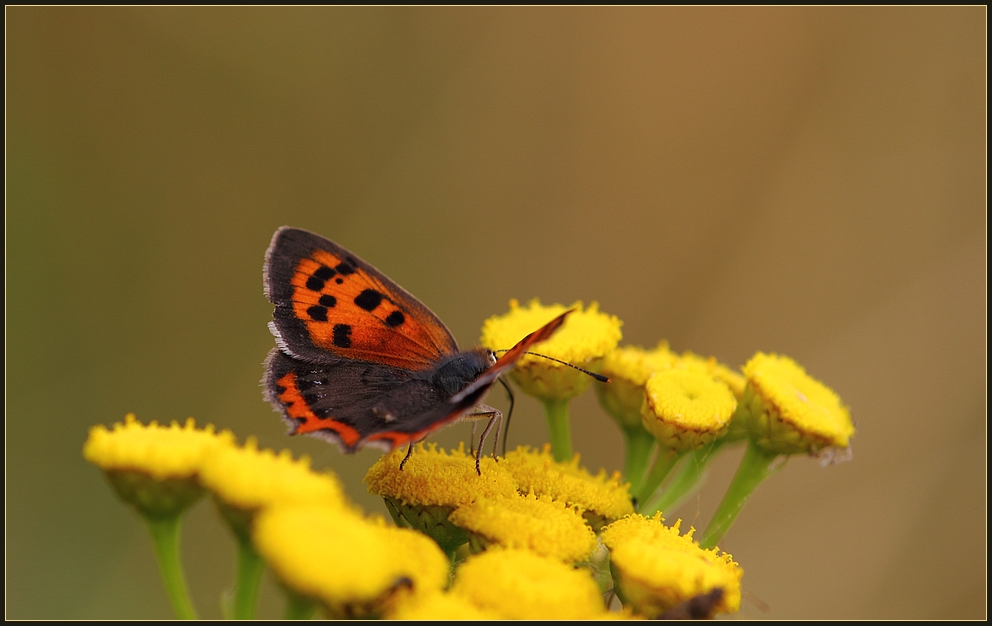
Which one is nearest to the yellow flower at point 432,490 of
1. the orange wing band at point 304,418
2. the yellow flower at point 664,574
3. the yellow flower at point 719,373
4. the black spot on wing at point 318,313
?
the orange wing band at point 304,418

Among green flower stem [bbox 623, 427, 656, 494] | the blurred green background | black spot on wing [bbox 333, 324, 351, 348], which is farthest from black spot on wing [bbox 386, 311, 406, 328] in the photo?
the blurred green background

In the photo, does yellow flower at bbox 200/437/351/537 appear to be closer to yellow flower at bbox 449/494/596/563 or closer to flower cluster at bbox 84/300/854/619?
flower cluster at bbox 84/300/854/619

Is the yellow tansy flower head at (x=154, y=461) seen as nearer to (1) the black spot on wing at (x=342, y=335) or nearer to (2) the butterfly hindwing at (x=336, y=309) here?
(2) the butterfly hindwing at (x=336, y=309)

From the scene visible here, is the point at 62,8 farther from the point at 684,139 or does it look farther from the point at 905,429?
the point at 905,429

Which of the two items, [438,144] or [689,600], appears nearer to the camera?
[689,600]

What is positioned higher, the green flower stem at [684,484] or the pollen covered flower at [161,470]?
the green flower stem at [684,484]

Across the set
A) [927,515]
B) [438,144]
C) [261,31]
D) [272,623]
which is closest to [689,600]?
[272,623]
